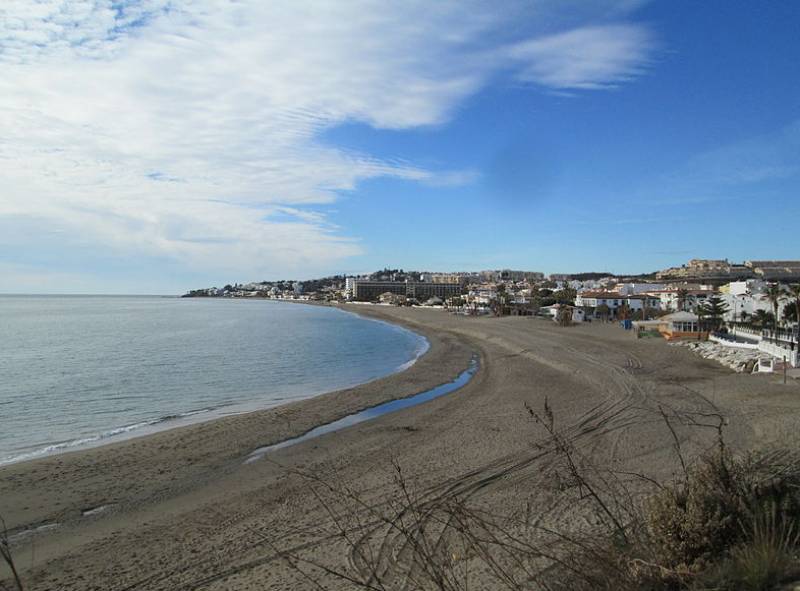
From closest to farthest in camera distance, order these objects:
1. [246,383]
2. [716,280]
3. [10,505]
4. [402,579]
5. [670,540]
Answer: [670,540] → [402,579] → [10,505] → [246,383] → [716,280]

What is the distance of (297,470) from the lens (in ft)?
38.6

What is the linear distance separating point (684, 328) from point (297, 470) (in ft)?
104

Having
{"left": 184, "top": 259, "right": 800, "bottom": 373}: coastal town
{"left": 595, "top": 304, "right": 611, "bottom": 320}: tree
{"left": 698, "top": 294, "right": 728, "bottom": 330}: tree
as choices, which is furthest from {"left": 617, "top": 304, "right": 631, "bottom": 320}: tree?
{"left": 698, "top": 294, "right": 728, "bottom": 330}: tree

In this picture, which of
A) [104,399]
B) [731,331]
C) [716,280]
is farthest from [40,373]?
[716,280]

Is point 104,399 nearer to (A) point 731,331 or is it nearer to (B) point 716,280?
(A) point 731,331

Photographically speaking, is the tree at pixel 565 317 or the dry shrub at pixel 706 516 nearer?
the dry shrub at pixel 706 516

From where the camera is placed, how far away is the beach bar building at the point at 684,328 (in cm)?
3491

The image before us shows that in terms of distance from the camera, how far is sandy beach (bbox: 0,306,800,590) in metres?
7.35

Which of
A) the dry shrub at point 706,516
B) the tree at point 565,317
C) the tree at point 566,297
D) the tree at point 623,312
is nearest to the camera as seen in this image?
the dry shrub at point 706,516

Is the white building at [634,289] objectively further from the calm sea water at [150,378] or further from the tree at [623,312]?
the calm sea water at [150,378]

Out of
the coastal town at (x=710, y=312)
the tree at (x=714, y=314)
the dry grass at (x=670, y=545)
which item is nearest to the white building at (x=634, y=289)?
the coastal town at (x=710, y=312)

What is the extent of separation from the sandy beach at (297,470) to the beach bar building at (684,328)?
16254mm

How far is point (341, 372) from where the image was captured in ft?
87.7

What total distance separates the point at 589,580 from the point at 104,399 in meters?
20.6
